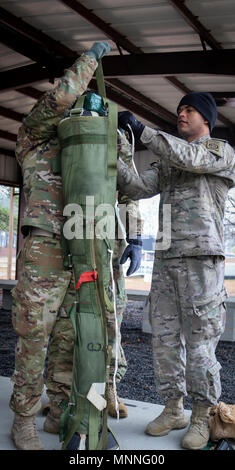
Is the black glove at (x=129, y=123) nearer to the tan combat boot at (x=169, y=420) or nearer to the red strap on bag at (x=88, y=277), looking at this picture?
the red strap on bag at (x=88, y=277)

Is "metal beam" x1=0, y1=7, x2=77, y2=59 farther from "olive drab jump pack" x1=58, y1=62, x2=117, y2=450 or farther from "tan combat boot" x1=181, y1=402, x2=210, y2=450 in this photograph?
"tan combat boot" x1=181, y1=402, x2=210, y2=450

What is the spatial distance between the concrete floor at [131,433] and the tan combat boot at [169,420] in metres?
0.03

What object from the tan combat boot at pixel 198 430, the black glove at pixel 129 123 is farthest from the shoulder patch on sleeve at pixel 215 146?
the tan combat boot at pixel 198 430

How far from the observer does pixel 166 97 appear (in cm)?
799

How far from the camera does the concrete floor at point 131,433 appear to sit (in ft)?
7.23

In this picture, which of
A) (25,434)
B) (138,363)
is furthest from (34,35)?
(25,434)

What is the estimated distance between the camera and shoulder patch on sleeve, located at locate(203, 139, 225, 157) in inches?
92.0

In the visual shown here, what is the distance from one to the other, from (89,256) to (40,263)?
257 millimetres

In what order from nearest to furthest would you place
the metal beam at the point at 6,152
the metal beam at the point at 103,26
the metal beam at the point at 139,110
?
the metal beam at the point at 103,26
the metal beam at the point at 139,110
the metal beam at the point at 6,152

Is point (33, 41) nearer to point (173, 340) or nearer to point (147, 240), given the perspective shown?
point (173, 340)

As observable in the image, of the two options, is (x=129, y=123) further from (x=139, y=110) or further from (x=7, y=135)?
(x=7, y=135)

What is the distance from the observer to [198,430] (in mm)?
2293

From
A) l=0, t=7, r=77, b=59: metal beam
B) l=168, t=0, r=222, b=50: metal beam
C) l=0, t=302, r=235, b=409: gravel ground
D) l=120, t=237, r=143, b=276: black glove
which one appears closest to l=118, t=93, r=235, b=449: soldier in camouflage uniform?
l=120, t=237, r=143, b=276: black glove
